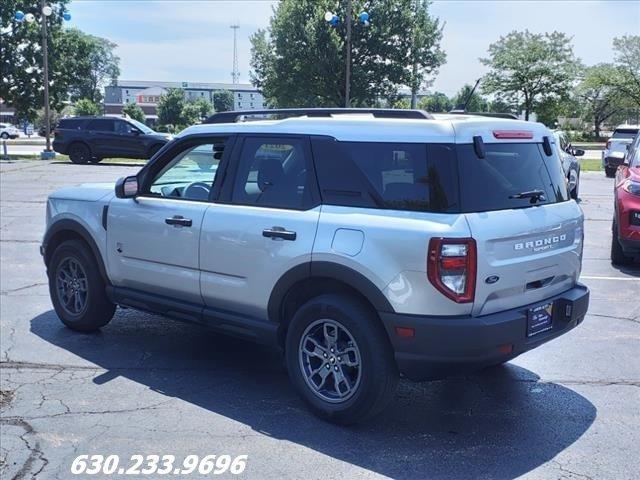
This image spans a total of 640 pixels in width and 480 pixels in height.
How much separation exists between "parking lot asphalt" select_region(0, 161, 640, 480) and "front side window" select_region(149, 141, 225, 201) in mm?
1336

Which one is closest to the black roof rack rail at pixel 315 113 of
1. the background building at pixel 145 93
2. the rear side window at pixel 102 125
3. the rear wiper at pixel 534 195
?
the rear wiper at pixel 534 195

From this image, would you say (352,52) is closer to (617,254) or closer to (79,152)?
(79,152)

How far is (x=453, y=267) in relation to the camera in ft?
12.0

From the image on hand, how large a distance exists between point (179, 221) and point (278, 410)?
156 cm

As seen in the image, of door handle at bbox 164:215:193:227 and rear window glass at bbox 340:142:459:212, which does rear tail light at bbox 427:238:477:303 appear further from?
door handle at bbox 164:215:193:227

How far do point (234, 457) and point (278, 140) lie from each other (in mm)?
2074

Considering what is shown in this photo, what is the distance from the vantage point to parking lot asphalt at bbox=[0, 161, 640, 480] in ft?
12.2

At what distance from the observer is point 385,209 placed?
13.0ft

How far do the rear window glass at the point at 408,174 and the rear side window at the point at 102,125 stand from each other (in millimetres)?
23063

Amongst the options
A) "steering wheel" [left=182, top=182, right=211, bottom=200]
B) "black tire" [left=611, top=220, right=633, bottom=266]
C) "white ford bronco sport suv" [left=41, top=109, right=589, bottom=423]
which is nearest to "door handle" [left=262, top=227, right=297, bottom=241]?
"white ford bronco sport suv" [left=41, top=109, right=589, bottom=423]

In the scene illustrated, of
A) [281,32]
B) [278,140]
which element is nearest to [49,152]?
[281,32]

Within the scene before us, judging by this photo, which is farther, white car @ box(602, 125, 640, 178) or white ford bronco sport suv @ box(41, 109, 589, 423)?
white car @ box(602, 125, 640, 178)

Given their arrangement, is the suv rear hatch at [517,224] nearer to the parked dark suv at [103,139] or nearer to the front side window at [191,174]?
the front side window at [191,174]

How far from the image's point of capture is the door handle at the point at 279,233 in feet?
14.0
